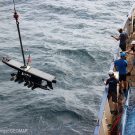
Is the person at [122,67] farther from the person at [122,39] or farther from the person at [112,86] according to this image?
the person at [122,39]

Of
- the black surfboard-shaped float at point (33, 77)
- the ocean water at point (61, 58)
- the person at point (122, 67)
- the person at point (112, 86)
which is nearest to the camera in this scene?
the black surfboard-shaped float at point (33, 77)

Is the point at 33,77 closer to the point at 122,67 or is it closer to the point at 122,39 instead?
the point at 122,67

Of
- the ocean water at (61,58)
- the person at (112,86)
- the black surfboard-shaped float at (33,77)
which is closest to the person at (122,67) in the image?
the person at (112,86)

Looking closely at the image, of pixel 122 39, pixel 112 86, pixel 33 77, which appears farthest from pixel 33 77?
pixel 122 39

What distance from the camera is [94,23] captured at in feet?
101

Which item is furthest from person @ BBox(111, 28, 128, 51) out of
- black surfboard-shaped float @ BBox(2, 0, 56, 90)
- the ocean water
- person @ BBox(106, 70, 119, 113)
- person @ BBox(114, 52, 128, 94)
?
black surfboard-shaped float @ BBox(2, 0, 56, 90)

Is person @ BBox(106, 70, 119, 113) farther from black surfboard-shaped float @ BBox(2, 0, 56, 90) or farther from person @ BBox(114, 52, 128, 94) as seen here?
black surfboard-shaped float @ BBox(2, 0, 56, 90)

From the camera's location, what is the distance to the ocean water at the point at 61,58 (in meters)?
15.5

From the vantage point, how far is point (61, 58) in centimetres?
2298

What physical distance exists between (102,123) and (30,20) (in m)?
22.6

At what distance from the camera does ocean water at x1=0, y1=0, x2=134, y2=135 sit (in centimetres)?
1554

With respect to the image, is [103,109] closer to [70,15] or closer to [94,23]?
[94,23]

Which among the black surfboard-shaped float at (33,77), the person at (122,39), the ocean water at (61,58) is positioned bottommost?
the ocean water at (61,58)

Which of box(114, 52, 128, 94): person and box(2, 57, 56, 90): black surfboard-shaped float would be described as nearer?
box(2, 57, 56, 90): black surfboard-shaped float
